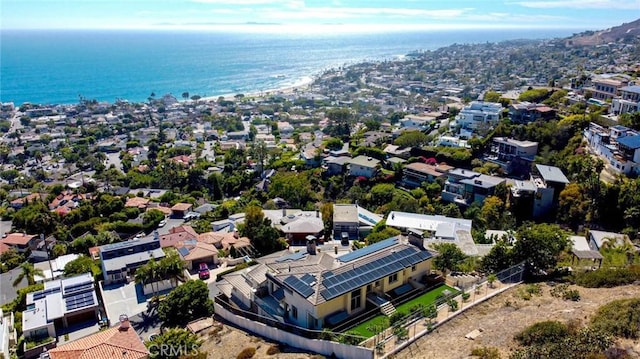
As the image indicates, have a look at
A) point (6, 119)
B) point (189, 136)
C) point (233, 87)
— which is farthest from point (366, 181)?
point (233, 87)

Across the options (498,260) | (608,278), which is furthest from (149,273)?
(608,278)

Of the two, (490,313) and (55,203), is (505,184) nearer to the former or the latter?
(490,313)

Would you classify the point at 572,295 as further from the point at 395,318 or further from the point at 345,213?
the point at 345,213

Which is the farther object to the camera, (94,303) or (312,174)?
(312,174)

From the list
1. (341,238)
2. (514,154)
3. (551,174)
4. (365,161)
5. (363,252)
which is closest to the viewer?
(363,252)

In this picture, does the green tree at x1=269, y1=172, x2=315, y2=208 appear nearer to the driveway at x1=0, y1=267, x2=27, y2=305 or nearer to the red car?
the red car

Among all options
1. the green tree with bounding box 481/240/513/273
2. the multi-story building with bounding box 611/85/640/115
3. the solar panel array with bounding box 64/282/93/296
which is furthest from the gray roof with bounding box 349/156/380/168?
the solar panel array with bounding box 64/282/93/296
